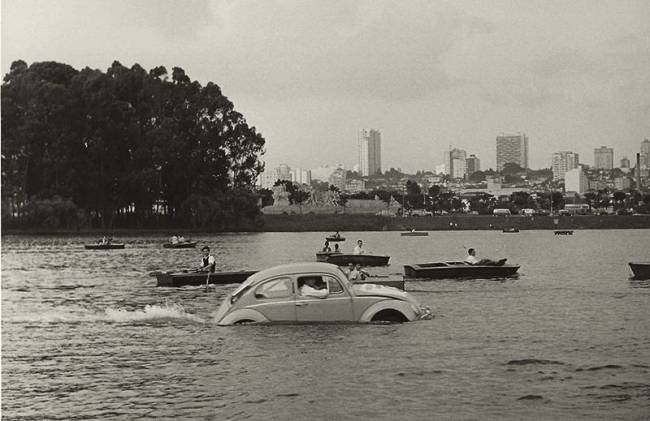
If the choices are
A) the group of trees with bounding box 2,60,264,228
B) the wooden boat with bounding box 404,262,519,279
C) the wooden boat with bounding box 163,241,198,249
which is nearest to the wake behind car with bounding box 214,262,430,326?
the wooden boat with bounding box 404,262,519,279

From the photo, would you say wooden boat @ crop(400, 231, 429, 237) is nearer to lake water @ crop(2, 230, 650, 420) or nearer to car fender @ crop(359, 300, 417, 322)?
lake water @ crop(2, 230, 650, 420)

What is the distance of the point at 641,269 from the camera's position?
5012 cm

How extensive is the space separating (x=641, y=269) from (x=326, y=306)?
1190 inches

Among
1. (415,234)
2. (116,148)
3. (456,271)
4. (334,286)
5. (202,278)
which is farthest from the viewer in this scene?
(415,234)

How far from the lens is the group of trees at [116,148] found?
122938mm

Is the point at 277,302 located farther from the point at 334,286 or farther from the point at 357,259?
the point at 357,259

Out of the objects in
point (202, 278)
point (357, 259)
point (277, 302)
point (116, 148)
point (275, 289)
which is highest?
point (116, 148)

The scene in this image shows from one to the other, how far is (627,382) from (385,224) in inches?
6822

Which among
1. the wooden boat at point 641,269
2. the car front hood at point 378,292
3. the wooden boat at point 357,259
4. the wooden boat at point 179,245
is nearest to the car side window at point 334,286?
the car front hood at point 378,292

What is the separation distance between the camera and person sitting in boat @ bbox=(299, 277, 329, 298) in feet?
83.0

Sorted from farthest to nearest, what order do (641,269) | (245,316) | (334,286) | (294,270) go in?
(641,269) → (245,316) → (334,286) → (294,270)

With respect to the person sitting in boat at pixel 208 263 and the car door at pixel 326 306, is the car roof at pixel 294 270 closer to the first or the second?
the car door at pixel 326 306

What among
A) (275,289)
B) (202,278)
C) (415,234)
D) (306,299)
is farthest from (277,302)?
(415,234)

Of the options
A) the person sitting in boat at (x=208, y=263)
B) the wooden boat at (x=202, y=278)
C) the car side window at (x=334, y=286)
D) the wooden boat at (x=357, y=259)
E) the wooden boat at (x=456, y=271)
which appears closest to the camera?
the car side window at (x=334, y=286)
